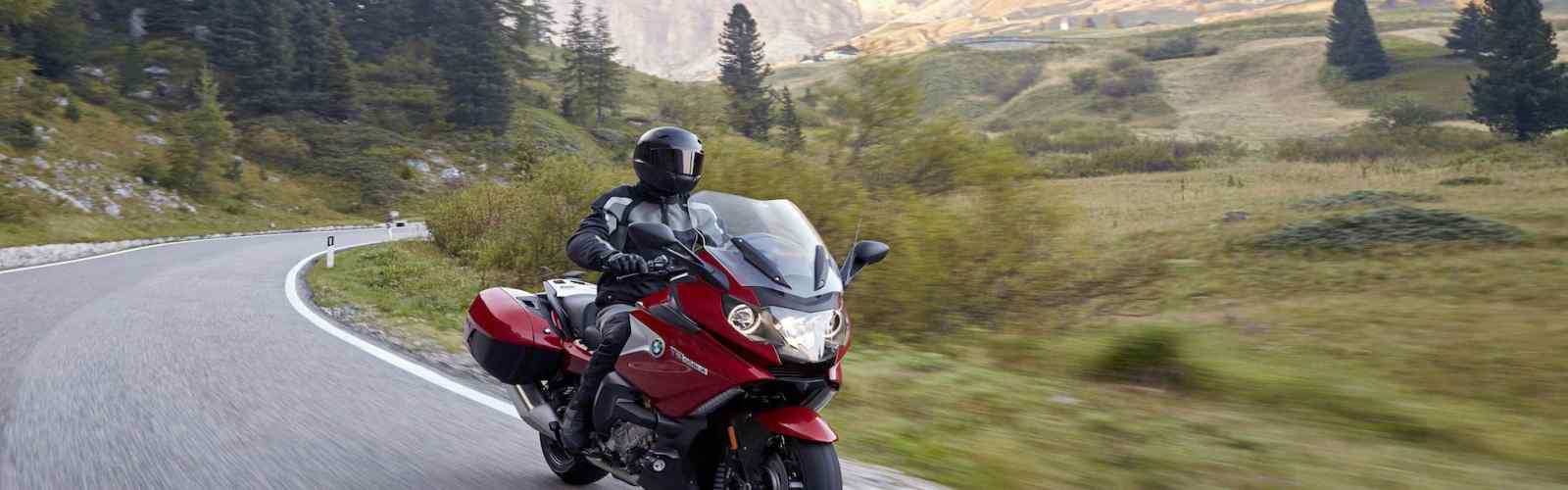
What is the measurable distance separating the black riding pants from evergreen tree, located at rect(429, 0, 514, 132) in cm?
6090

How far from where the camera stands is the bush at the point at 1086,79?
3743 inches

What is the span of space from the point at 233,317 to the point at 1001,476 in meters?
8.94

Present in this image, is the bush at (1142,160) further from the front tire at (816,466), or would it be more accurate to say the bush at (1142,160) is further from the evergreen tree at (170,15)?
the evergreen tree at (170,15)

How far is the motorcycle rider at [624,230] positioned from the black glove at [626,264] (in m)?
0.06

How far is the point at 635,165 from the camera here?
3850 mm

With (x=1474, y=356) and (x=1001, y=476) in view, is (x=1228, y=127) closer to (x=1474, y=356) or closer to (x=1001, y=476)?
(x=1474, y=356)

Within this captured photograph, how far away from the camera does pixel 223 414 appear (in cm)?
559

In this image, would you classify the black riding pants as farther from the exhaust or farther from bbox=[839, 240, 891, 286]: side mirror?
bbox=[839, 240, 891, 286]: side mirror

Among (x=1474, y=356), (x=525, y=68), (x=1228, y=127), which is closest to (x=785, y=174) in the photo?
(x=1474, y=356)

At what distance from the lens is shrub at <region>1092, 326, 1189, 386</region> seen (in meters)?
7.48

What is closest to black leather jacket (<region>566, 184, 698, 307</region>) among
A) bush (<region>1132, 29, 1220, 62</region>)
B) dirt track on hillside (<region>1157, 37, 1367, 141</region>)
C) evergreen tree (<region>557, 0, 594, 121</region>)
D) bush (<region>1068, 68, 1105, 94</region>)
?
dirt track on hillside (<region>1157, 37, 1367, 141</region>)

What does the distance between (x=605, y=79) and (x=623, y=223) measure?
259 feet

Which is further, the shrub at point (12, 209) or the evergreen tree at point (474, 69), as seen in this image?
the evergreen tree at point (474, 69)

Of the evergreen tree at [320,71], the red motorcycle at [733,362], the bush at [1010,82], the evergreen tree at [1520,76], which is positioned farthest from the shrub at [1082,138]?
the red motorcycle at [733,362]
